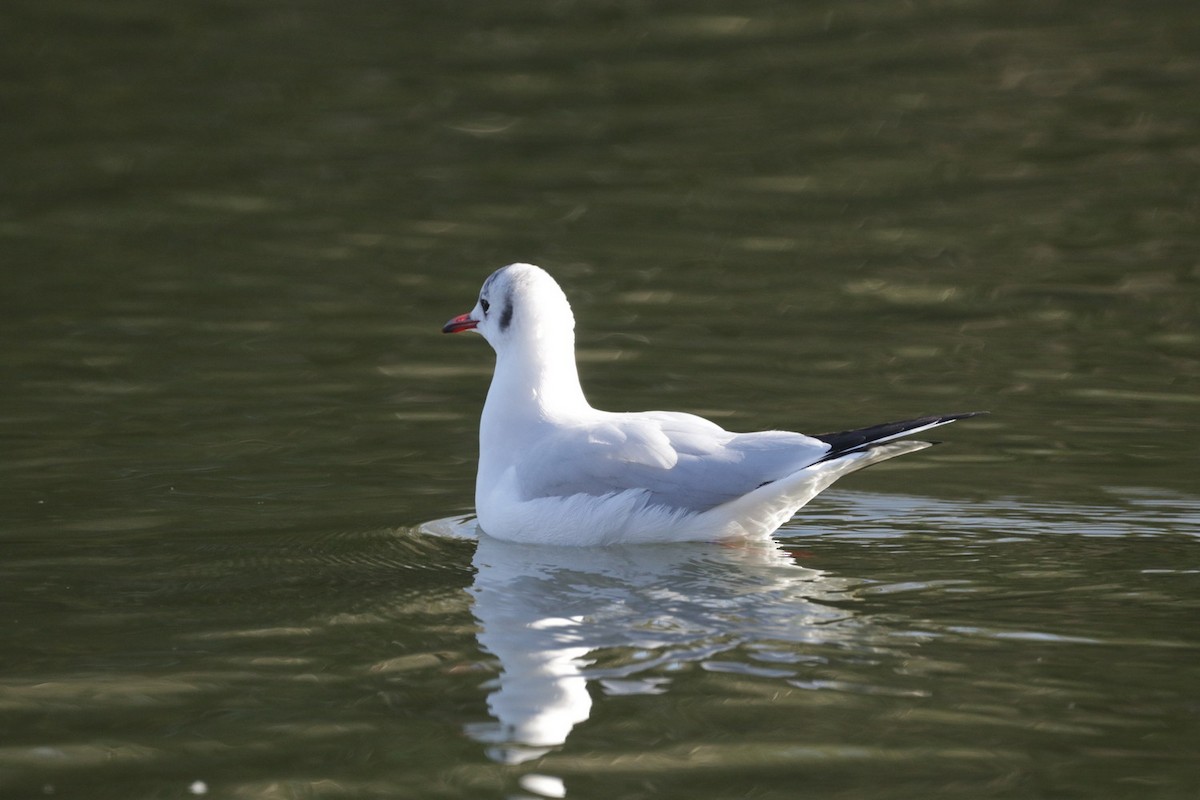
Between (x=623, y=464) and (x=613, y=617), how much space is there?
1.09 metres

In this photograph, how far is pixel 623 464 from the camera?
315 inches

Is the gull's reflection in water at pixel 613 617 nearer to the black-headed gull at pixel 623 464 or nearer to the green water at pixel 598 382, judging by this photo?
the green water at pixel 598 382

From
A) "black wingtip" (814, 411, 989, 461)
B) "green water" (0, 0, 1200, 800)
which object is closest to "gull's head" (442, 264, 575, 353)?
"green water" (0, 0, 1200, 800)

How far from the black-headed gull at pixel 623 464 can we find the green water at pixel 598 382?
0.52 ft

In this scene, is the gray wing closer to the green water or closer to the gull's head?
the green water

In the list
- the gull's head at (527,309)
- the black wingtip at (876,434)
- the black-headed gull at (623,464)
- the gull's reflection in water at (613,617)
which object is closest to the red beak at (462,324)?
the gull's head at (527,309)

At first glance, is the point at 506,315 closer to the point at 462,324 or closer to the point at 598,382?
the point at 462,324

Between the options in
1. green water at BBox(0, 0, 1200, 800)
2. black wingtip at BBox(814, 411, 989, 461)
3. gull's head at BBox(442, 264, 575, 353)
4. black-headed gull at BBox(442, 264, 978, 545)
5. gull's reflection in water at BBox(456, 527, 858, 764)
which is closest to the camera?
green water at BBox(0, 0, 1200, 800)

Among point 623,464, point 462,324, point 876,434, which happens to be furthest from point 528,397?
point 876,434

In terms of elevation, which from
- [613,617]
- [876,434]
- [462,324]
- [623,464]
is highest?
[462,324]

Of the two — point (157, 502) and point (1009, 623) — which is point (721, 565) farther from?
point (157, 502)

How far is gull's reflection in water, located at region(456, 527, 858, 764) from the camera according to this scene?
20.4ft

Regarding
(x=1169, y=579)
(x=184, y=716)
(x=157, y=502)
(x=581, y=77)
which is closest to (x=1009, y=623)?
(x=1169, y=579)

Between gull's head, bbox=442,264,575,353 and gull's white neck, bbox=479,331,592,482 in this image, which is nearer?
gull's white neck, bbox=479,331,592,482
